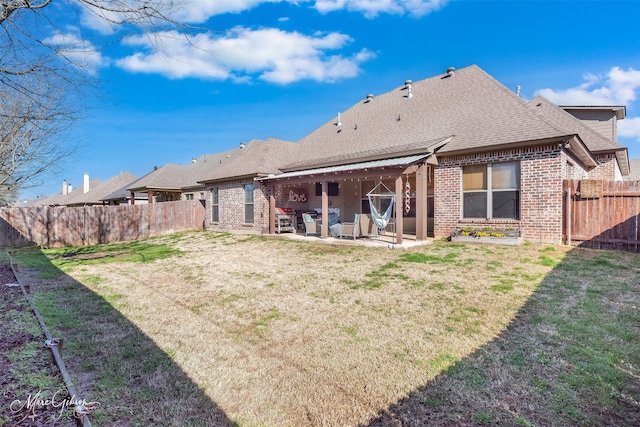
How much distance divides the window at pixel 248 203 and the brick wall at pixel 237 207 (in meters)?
0.16

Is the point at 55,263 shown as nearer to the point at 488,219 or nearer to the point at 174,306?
the point at 174,306

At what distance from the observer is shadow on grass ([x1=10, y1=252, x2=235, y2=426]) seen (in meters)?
2.72

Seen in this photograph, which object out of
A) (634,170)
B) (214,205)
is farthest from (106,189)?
(634,170)

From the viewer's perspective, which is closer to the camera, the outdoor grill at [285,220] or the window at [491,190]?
the window at [491,190]

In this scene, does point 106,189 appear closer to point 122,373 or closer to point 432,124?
point 432,124

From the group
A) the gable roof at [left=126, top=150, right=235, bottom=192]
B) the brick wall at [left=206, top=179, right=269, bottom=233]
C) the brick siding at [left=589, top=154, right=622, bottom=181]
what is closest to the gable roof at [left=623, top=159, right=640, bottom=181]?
the brick siding at [left=589, top=154, right=622, bottom=181]

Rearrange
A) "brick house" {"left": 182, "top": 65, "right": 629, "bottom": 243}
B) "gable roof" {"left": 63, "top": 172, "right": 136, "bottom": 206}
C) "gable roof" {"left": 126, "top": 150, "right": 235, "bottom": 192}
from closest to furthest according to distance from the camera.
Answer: "brick house" {"left": 182, "top": 65, "right": 629, "bottom": 243} → "gable roof" {"left": 126, "top": 150, "right": 235, "bottom": 192} → "gable roof" {"left": 63, "top": 172, "right": 136, "bottom": 206}

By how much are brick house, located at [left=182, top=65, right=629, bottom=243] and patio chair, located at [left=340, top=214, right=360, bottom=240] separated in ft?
2.30

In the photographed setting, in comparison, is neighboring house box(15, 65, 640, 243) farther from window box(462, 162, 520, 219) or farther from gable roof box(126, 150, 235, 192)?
gable roof box(126, 150, 235, 192)

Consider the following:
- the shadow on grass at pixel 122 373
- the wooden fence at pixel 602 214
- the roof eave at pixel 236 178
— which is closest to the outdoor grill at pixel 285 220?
the roof eave at pixel 236 178

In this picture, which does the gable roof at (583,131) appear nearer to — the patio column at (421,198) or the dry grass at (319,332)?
the patio column at (421,198)

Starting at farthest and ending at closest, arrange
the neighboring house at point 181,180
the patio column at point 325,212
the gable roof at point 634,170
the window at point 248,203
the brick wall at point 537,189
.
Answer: the gable roof at point 634,170
the neighboring house at point 181,180
the window at point 248,203
the patio column at point 325,212
the brick wall at point 537,189

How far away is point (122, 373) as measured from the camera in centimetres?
340

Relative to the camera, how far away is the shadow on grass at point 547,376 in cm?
263
